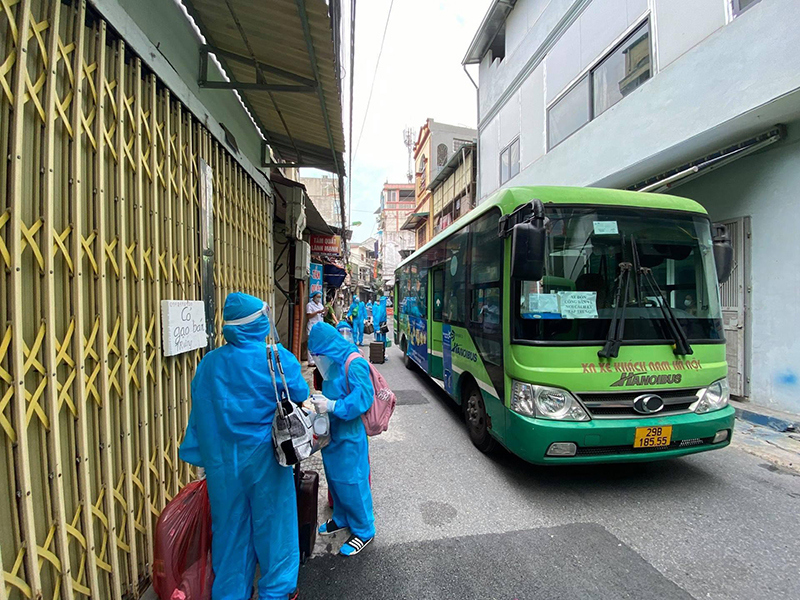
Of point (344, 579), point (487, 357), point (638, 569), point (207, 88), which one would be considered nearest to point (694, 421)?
point (638, 569)

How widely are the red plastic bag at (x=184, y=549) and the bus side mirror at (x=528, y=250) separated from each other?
8.41 feet

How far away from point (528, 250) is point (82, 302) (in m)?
2.77

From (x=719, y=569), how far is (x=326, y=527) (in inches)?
99.7

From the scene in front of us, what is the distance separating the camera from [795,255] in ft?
15.9

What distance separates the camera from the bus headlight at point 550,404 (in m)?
3.01

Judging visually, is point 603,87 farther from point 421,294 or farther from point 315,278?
point 315,278

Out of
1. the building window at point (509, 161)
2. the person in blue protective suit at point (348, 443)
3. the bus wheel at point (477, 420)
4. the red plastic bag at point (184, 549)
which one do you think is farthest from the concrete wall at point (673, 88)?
the red plastic bag at point (184, 549)

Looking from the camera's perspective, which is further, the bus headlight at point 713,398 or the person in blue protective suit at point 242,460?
the bus headlight at point 713,398

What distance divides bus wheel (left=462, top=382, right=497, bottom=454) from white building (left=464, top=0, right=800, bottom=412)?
4.26m

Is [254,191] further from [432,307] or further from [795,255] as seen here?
[795,255]

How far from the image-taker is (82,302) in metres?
1.79

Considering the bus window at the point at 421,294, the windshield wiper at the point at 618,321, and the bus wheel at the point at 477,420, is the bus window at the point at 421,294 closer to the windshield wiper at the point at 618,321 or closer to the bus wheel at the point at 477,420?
the bus wheel at the point at 477,420

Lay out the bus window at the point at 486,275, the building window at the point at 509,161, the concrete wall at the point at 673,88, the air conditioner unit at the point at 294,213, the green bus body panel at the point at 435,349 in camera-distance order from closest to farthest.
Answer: the bus window at the point at 486,275
the concrete wall at the point at 673,88
the green bus body panel at the point at 435,349
the air conditioner unit at the point at 294,213
the building window at the point at 509,161

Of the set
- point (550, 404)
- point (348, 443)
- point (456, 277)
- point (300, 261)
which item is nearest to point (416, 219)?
point (300, 261)
